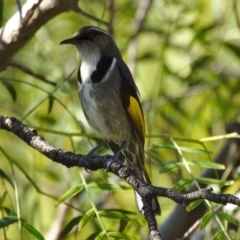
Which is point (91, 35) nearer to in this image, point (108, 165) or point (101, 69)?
point (101, 69)

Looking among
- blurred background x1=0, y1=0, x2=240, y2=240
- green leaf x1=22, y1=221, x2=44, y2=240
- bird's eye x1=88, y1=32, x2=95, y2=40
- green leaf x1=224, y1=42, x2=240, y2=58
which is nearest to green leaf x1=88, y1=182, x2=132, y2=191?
green leaf x1=22, y1=221, x2=44, y2=240

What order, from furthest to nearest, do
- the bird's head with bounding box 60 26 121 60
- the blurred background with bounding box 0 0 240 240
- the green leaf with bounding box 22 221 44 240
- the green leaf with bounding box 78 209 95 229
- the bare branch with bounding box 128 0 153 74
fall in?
1. the bare branch with bounding box 128 0 153 74
2. the blurred background with bounding box 0 0 240 240
3. the bird's head with bounding box 60 26 121 60
4. the green leaf with bounding box 78 209 95 229
5. the green leaf with bounding box 22 221 44 240

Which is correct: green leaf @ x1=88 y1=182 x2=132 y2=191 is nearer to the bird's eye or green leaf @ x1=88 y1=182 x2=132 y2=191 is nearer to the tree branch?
the tree branch

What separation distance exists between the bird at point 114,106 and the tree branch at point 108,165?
0.83 meters

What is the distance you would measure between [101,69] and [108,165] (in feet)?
3.71

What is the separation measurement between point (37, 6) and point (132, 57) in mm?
1484

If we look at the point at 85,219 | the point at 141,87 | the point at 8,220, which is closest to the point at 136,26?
the point at 141,87

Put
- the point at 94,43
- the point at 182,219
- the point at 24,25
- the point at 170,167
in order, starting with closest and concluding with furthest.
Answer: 1. the point at 170,167
2. the point at 24,25
3. the point at 182,219
4. the point at 94,43

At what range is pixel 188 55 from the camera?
4113mm

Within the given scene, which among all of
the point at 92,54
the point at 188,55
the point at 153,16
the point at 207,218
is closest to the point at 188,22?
the point at 188,55

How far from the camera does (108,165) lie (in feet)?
7.53

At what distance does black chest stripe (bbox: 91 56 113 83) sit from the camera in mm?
3305

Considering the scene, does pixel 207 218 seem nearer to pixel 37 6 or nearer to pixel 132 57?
pixel 37 6

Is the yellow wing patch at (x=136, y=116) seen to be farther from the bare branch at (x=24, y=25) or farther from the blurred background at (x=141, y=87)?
the bare branch at (x=24, y=25)
